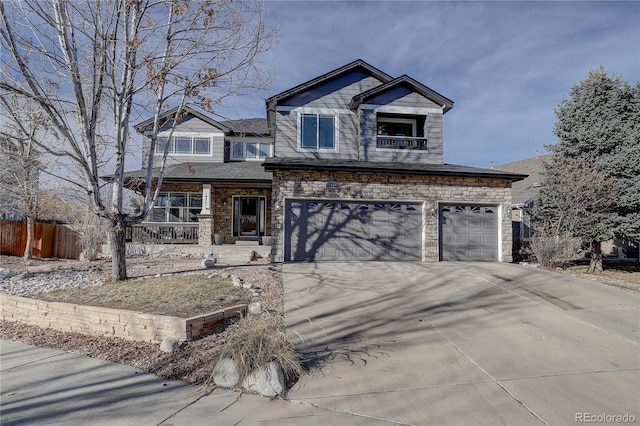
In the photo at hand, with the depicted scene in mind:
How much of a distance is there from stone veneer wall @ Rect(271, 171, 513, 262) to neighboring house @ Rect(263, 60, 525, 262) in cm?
3

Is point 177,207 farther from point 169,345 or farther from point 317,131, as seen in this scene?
point 169,345

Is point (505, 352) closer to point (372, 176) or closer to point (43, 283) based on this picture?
point (372, 176)

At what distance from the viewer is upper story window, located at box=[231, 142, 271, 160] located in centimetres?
1814

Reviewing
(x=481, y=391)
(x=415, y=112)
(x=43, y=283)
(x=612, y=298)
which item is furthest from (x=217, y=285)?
(x=415, y=112)

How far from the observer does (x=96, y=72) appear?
255 inches

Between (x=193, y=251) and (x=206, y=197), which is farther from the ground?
(x=206, y=197)

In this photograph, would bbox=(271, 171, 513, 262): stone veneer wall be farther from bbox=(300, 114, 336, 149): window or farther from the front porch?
bbox=(300, 114, 336, 149): window

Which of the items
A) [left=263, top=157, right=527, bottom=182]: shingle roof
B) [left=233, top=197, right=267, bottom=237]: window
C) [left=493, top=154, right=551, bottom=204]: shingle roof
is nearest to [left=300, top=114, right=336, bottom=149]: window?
[left=263, top=157, right=527, bottom=182]: shingle roof

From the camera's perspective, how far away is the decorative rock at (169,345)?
14.4 ft

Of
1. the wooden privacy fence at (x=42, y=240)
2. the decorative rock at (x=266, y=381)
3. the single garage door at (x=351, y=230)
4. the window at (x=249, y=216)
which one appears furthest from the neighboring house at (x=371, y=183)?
the wooden privacy fence at (x=42, y=240)

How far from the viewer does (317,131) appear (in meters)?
13.6

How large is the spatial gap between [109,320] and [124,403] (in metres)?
2.09

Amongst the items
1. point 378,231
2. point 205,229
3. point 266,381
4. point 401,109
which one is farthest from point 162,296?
point 401,109

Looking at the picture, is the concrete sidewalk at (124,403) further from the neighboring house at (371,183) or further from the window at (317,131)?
the window at (317,131)
